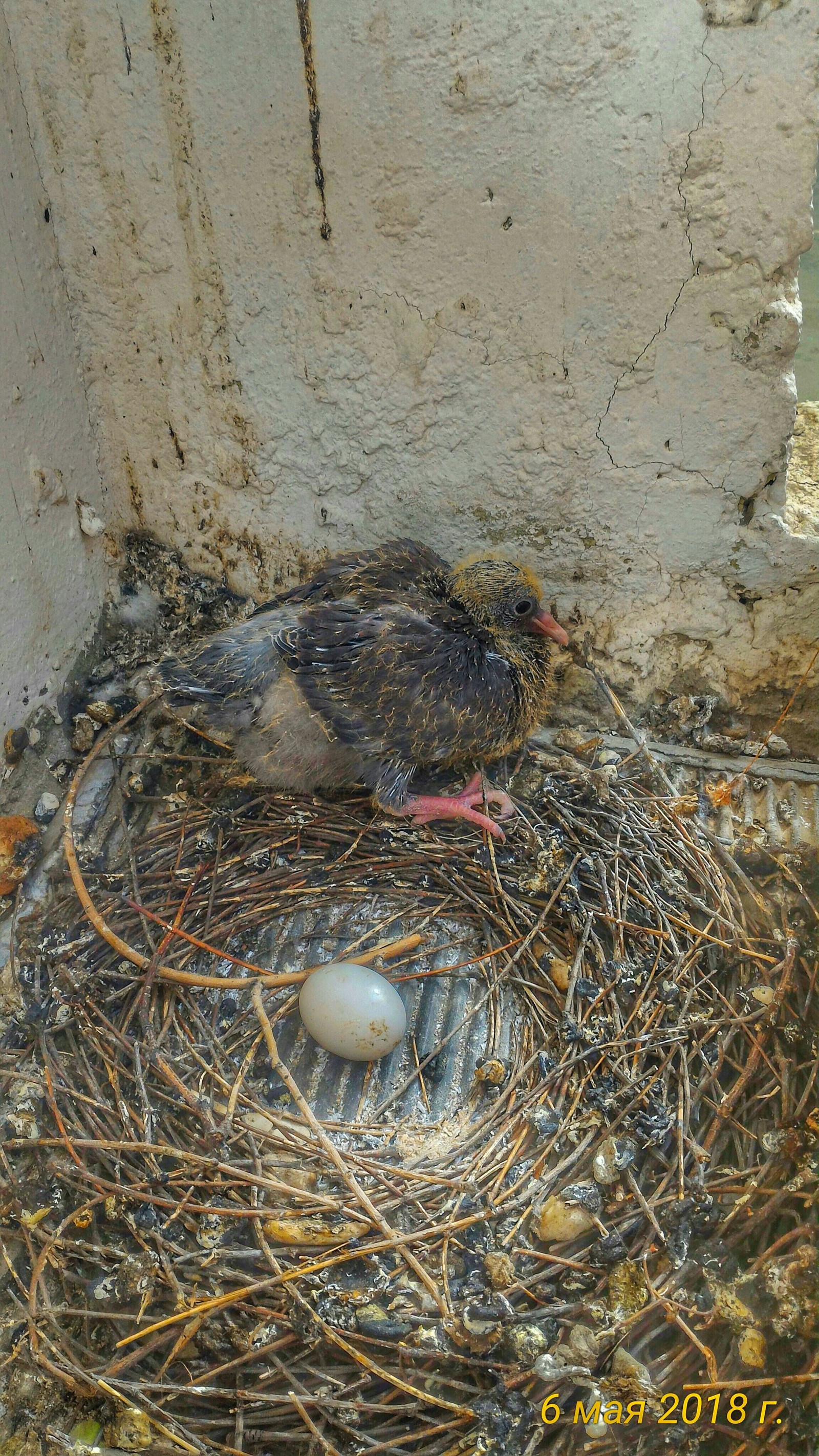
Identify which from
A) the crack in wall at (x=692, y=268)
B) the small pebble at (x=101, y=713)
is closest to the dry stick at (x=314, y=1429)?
the small pebble at (x=101, y=713)

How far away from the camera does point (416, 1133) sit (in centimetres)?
186

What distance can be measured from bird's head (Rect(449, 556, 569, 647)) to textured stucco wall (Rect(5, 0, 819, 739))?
0.65 ft

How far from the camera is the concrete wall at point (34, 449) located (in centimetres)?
219

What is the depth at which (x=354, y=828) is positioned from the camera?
7.50ft

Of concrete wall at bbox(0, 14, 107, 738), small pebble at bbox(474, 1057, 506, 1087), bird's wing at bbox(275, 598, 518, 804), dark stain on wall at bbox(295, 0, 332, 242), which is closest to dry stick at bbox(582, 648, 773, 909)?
bird's wing at bbox(275, 598, 518, 804)

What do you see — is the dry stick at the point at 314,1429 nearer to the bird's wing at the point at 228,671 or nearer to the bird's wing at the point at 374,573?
the bird's wing at the point at 228,671

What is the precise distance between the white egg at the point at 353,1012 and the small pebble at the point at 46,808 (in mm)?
878

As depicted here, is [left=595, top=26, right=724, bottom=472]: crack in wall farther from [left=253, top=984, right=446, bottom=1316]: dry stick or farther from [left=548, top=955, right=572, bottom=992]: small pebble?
[left=253, top=984, right=446, bottom=1316]: dry stick

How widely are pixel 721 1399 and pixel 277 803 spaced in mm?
1443

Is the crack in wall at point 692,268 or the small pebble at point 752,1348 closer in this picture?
the small pebble at point 752,1348

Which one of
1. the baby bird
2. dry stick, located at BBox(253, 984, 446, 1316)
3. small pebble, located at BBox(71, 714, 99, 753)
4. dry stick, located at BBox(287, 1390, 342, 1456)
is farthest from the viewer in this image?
small pebble, located at BBox(71, 714, 99, 753)

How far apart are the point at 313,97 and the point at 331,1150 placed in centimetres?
207

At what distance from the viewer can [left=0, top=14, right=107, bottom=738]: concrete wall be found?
2.19m

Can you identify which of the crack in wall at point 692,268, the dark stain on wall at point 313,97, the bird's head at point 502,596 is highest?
the dark stain on wall at point 313,97
